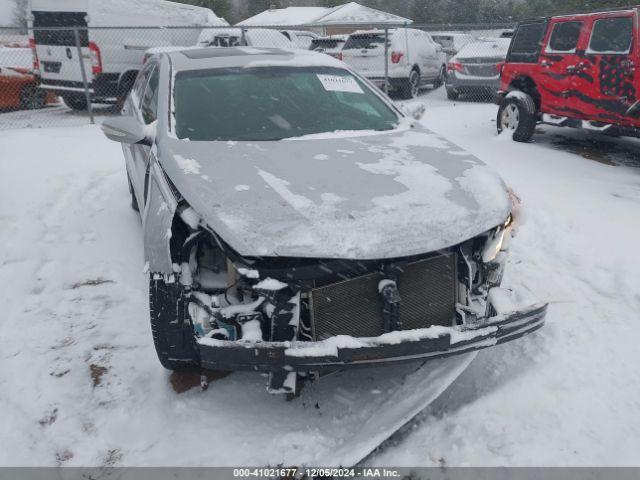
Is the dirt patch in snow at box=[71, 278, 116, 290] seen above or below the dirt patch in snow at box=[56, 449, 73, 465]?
below

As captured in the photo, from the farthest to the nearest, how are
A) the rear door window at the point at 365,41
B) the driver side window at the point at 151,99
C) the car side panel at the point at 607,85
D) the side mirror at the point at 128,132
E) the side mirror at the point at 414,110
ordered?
the rear door window at the point at 365,41 < the car side panel at the point at 607,85 < the side mirror at the point at 414,110 < the driver side window at the point at 151,99 < the side mirror at the point at 128,132

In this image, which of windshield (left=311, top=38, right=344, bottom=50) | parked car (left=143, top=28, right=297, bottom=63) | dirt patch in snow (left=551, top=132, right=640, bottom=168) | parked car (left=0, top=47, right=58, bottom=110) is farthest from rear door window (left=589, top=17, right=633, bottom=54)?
parked car (left=0, top=47, right=58, bottom=110)

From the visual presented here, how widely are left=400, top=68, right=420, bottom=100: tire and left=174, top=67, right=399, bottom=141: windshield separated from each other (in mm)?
8743

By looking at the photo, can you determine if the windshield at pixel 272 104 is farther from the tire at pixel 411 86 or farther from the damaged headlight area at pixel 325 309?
the tire at pixel 411 86

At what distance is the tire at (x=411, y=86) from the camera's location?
12414 mm

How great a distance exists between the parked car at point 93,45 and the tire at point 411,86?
18.1 feet

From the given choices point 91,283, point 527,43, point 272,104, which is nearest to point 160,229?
point 272,104

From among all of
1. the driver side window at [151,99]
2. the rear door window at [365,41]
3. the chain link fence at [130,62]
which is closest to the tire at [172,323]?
the driver side window at [151,99]

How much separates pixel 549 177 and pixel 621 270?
8.98 feet

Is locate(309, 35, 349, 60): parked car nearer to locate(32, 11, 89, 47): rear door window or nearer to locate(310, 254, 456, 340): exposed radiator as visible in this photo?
locate(32, 11, 89, 47): rear door window

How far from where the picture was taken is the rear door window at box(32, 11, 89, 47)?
10.0 metres

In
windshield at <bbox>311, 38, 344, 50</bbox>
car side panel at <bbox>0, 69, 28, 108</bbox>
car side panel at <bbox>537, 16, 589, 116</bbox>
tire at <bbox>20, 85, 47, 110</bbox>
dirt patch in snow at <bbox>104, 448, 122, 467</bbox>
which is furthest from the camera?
windshield at <bbox>311, 38, 344, 50</bbox>

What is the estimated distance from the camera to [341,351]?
222 cm

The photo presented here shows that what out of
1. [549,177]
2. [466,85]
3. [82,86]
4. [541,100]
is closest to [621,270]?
[549,177]
